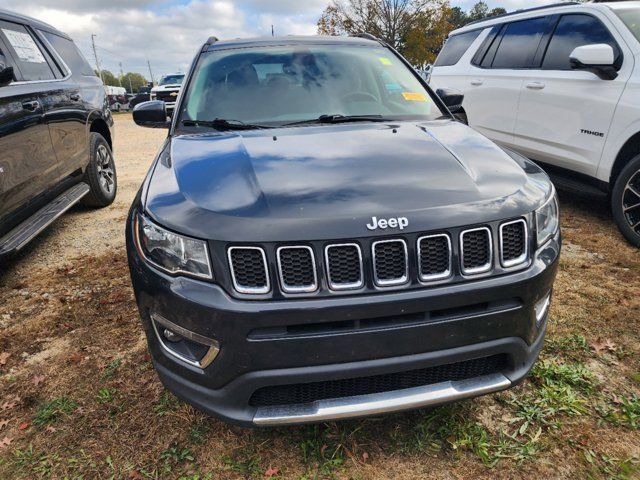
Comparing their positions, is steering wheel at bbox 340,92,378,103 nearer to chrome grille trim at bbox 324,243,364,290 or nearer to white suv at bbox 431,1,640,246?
chrome grille trim at bbox 324,243,364,290

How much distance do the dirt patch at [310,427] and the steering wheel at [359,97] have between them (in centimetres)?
172

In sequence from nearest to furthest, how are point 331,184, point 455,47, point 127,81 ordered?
1. point 331,184
2. point 455,47
3. point 127,81

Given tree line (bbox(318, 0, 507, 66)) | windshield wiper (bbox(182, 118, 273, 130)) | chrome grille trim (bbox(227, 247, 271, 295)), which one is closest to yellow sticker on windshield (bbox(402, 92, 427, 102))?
windshield wiper (bbox(182, 118, 273, 130))

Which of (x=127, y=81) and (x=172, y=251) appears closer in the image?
(x=172, y=251)

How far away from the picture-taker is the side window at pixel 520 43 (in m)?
4.98

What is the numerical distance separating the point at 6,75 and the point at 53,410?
253 centimetres

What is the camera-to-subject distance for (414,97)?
3.00 m

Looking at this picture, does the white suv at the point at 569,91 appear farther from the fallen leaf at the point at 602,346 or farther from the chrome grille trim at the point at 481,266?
the chrome grille trim at the point at 481,266

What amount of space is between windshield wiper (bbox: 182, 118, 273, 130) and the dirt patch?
1.29 metres

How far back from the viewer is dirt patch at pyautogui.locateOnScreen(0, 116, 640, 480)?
1.92 metres

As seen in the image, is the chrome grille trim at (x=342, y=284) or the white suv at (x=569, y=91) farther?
the white suv at (x=569, y=91)

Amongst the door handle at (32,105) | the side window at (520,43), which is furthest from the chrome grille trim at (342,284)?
the side window at (520,43)

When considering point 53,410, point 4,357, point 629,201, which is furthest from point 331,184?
point 629,201

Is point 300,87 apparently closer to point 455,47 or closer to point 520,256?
point 520,256
